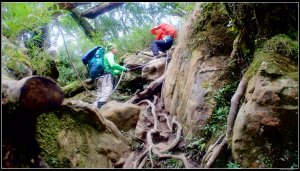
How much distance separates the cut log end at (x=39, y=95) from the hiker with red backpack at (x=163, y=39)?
8856 mm

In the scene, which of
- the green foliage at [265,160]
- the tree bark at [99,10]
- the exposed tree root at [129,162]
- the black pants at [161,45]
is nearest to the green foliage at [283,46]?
the green foliage at [265,160]

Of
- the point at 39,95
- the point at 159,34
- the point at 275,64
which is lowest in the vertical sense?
the point at 159,34

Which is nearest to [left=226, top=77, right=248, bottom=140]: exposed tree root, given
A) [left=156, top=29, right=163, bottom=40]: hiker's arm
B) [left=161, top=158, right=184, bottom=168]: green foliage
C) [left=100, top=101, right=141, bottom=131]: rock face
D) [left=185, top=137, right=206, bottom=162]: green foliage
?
[left=185, top=137, right=206, bottom=162]: green foliage

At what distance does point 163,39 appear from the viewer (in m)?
11.6

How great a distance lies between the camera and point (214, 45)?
6.61m

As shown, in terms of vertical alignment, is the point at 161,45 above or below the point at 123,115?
above

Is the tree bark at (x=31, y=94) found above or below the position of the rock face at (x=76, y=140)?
above

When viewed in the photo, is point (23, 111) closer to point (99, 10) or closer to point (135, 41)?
point (99, 10)

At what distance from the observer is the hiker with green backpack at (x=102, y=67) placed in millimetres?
8859

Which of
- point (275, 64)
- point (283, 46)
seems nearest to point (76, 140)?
point (275, 64)

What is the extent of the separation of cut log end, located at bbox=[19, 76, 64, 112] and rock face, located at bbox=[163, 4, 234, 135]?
358 cm

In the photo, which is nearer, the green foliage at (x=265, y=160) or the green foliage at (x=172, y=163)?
the green foliage at (x=265, y=160)

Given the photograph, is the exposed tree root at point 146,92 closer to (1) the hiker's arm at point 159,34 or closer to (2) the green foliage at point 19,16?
(1) the hiker's arm at point 159,34

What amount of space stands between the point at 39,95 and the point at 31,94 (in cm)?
7
